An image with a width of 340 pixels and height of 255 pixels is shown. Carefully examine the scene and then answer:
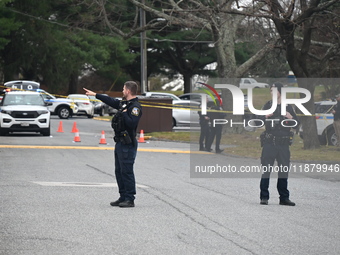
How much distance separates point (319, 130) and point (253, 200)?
14.0 m

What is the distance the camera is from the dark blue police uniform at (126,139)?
35.0ft

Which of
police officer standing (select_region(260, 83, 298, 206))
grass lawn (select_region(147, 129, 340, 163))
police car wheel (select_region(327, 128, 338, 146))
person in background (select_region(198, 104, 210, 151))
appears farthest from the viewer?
police car wheel (select_region(327, 128, 338, 146))

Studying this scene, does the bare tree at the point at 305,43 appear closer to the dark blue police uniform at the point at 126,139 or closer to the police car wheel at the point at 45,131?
the police car wheel at the point at 45,131

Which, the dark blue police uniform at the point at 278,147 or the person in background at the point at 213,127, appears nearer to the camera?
the dark blue police uniform at the point at 278,147

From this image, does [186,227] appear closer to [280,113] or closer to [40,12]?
[280,113]

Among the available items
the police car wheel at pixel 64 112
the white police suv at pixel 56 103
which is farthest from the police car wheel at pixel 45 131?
the police car wheel at pixel 64 112

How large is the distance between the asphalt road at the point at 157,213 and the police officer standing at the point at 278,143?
30 cm

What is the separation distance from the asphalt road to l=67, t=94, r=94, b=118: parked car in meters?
26.3

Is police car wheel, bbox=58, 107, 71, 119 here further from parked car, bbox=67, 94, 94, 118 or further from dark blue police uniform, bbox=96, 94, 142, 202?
dark blue police uniform, bbox=96, 94, 142, 202

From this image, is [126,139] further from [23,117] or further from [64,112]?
[64,112]

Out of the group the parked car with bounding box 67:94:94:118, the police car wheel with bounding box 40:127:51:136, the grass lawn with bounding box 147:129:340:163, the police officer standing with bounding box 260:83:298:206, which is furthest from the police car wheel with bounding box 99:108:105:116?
the police officer standing with bounding box 260:83:298:206

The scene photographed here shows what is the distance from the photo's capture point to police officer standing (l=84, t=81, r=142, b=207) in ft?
35.0

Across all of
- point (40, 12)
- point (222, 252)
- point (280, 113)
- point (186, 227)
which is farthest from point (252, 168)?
point (40, 12)

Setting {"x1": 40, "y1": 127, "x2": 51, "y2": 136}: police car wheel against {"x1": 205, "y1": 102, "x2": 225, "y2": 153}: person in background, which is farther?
{"x1": 40, "y1": 127, "x2": 51, "y2": 136}: police car wheel
